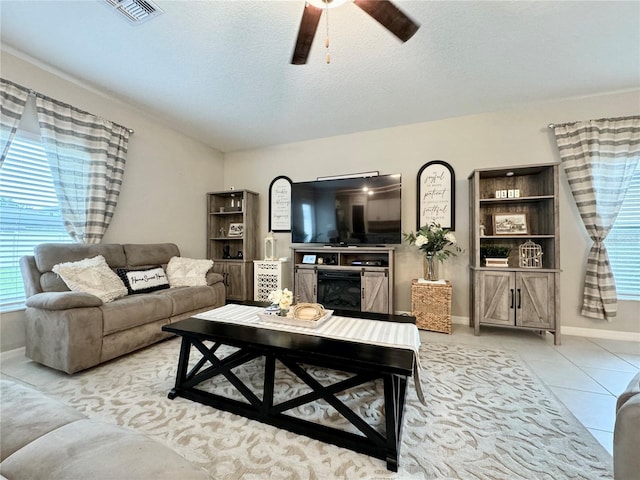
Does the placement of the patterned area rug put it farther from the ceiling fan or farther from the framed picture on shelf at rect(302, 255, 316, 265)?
the ceiling fan

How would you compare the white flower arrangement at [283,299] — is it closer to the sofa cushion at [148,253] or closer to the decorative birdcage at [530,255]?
the sofa cushion at [148,253]

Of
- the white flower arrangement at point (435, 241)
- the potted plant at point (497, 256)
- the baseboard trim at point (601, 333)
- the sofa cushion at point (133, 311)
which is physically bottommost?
the baseboard trim at point (601, 333)

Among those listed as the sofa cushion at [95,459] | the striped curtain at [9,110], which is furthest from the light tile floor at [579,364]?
the striped curtain at [9,110]

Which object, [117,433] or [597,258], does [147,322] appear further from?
[597,258]

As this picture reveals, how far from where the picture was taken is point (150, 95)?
2.93 meters

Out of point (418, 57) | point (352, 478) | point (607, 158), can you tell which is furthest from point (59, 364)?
point (607, 158)

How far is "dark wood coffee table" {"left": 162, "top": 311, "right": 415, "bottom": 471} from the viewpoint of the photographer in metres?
1.25

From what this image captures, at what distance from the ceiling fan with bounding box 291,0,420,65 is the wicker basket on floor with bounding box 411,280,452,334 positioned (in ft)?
7.91

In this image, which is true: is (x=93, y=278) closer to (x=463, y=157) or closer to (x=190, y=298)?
(x=190, y=298)

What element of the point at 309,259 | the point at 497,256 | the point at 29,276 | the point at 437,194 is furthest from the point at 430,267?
the point at 29,276

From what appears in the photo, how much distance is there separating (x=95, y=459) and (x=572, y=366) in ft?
10.2

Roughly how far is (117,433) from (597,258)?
4054 millimetres

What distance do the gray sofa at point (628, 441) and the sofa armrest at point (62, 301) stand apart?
116 inches

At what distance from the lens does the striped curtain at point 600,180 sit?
106 inches
